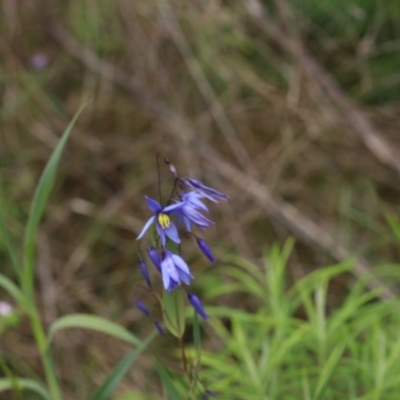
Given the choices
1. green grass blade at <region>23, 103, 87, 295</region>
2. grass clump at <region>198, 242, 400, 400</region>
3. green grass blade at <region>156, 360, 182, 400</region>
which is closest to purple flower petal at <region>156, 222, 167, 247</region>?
green grass blade at <region>156, 360, 182, 400</region>

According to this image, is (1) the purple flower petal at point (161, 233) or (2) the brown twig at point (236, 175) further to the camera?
(2) the brown twig at point (236, 175)

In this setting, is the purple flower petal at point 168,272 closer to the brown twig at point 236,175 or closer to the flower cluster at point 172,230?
the flower cluster at point 172,230

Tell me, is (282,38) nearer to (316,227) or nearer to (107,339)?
(316,227)

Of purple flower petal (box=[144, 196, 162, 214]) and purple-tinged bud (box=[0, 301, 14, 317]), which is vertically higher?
purple-tinged bud (box=[0, 301, 14, 317])

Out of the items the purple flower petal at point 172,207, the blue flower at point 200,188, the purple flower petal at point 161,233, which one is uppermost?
the blue flower at point 200,188

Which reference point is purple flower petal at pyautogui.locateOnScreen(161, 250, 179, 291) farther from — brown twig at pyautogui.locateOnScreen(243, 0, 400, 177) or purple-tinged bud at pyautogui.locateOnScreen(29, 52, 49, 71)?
purple-tinged bud at pyautogui.locateOnScreen(29, 52, 49, 71)

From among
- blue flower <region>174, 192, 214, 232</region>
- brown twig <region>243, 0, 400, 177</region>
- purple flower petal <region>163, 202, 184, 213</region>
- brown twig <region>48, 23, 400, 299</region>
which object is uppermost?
brown twig <region>243, 0, 400, 177</region>

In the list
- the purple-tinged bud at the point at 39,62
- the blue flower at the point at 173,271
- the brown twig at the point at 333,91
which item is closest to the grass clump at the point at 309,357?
the blue flower at the point at 173,271
